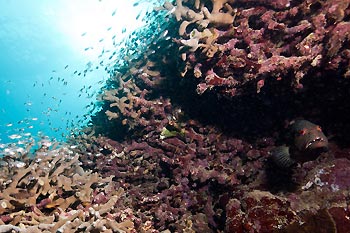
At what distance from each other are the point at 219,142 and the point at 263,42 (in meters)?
2.15

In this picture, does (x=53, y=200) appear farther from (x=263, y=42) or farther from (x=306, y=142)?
(x=263, y=42)

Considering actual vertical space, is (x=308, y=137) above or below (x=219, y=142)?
below

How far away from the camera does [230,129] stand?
5566 millimetres

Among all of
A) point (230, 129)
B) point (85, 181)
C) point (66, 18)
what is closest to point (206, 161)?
point (230, 129)

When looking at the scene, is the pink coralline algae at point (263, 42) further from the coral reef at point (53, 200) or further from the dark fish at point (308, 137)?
the coral reef at point (53, 200)

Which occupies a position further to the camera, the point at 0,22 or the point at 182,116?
the point at 0,22

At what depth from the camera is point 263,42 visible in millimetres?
4578

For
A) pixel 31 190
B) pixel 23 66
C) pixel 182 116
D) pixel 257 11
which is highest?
pixel 23 66

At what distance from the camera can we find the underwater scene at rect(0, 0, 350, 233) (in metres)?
3.69

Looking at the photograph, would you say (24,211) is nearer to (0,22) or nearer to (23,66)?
(0,22)

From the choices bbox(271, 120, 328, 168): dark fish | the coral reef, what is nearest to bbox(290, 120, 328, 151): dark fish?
bbox(271, 120, 328, 168): dark fish

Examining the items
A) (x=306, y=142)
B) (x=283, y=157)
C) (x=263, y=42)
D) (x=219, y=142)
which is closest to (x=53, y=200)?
(x=219, y=142)

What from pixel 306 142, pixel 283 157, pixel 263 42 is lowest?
pixel 283 157

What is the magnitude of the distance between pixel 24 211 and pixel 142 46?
5889 millimetres
